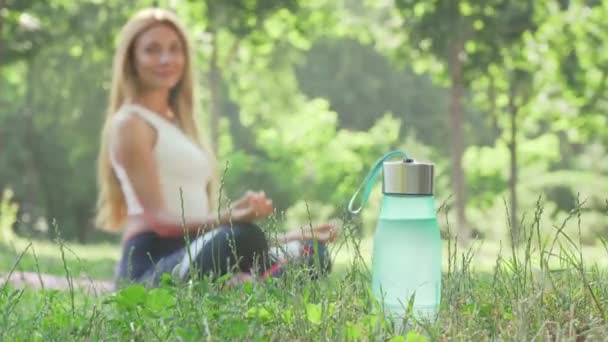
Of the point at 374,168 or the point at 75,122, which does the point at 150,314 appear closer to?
the point at 374,168

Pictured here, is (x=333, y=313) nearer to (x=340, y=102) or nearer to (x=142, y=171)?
(x=142, y=171)

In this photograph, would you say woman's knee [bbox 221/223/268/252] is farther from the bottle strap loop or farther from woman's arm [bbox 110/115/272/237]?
the bottle strap loop

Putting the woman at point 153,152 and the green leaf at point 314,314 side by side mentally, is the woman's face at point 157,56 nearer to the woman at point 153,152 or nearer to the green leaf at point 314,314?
the woman at point 153,152

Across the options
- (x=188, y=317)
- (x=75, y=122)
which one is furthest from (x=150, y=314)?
(x=75, y=122)

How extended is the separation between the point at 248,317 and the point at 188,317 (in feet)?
0.46

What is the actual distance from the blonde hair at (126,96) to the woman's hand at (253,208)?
1.22 metres

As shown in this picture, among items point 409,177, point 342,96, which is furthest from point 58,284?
point 342,96

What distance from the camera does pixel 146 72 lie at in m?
4.56

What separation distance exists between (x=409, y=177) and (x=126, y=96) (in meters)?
2.92

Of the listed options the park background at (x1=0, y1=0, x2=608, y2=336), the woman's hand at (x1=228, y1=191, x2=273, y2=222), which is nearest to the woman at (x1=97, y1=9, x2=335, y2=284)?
the park background at (x1=0, y1=0, x2=608, y2=336)

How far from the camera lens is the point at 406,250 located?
6.45ft

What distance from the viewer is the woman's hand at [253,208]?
3383mm

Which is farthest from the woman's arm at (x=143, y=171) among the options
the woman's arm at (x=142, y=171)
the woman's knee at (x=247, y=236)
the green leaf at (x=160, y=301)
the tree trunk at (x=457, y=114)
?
the tree trunk at (x=457, y=114)

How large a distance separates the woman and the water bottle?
1.99 metres
